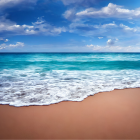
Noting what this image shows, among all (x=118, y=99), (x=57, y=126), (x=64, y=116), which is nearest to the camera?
(x=57, y=126)

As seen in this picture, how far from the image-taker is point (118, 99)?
11.9ft

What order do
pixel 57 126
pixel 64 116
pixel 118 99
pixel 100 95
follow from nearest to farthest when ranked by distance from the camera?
pixel 57 126
pixel 64 116
pixel 118 99
pixel 100 95

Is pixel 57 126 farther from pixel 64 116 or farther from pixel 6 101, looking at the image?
pixel 6 101

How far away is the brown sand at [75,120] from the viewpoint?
223 cm

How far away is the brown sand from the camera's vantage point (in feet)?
7.30

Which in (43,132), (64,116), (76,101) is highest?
(76,101)

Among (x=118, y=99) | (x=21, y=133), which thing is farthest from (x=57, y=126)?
(x=118, y=99)

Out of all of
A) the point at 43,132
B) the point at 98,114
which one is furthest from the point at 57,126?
the point at 98,114

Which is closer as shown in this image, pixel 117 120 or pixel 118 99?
pixel 117 120

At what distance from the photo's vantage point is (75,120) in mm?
2592

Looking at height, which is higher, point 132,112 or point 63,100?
point 63,100

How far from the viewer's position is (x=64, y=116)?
2748 mm

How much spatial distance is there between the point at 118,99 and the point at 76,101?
151 centimetres

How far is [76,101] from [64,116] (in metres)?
0.84
